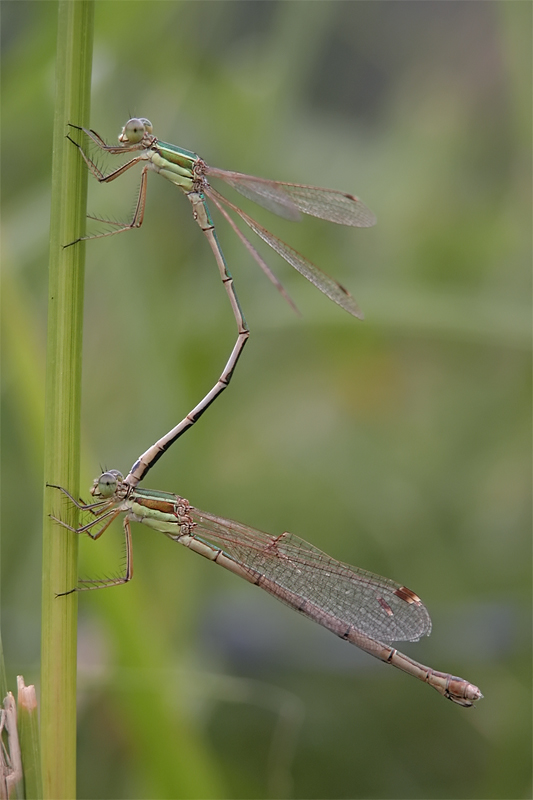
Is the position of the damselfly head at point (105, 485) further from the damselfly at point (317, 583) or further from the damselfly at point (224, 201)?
the damselfly at point (317, 583)

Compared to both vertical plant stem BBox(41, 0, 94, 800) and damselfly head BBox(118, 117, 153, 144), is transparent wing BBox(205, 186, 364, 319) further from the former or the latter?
vertical plant stem BBox(41, 0, 94, 800)

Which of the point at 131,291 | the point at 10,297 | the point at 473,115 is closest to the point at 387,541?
the point at 131,291

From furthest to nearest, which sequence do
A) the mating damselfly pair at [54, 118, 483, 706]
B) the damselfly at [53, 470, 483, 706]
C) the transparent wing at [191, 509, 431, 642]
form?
the transparent wing at [191, 509, 431, 642], the damselfly at [53, 470, 483, 706], the mating damselfly pair at [54, 118, 483, 706]

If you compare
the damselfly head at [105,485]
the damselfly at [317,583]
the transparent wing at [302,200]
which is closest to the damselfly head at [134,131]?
the transparent wing at [302,200]

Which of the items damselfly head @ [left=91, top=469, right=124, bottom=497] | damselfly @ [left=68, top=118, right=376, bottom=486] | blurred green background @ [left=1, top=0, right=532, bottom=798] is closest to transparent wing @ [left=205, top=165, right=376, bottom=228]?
damselfly @ [left=68, top=118, right=376, bottom=486]

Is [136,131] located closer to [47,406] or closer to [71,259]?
[71,259]

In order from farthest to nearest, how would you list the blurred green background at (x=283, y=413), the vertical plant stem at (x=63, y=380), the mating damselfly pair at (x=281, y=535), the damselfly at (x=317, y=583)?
Answer: the blurred green background at (x=283, y=413), the damselfly at (x=317, y=583), the mating damselfly pair at (x=281, y=535), the vertical plant stem at (x=63, y=380)
